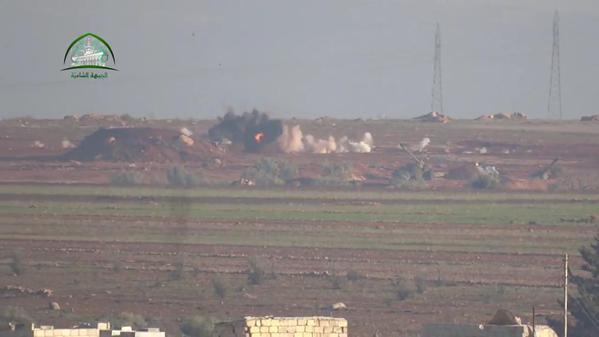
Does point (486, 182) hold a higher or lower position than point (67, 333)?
higher

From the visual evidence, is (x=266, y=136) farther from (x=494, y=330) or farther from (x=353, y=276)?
(x=494, y=330)

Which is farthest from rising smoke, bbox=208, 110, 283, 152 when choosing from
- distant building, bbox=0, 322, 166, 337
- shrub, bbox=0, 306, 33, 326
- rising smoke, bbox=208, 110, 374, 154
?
distant building, bbox=0, 322, 166, 337

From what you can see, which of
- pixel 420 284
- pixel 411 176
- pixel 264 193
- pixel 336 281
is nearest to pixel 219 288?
pixel 336 281

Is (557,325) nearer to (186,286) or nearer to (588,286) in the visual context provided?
(588,286)

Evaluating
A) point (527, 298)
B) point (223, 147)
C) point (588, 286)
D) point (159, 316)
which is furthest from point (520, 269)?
point (223, 147)

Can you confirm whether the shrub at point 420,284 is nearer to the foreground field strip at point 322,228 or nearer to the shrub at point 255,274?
the shrub at point 255,274

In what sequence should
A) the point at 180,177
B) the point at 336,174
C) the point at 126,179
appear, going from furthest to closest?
the point at 336,174, the point at 180,177, the point at 126,179

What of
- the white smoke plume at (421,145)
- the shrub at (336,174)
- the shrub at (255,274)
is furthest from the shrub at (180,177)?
the shrub at (255,274)
